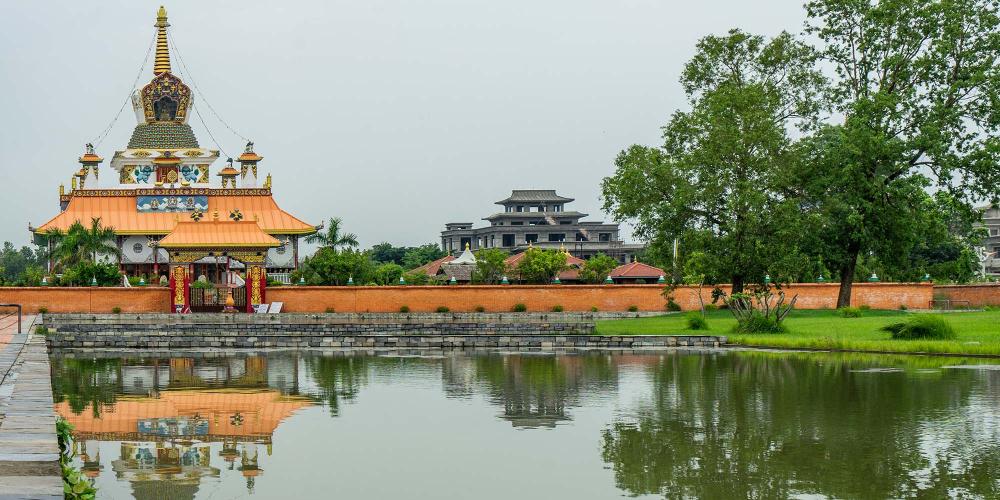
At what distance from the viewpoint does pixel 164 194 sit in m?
62.1

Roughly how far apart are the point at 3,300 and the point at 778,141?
26.7 m

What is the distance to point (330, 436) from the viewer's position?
1365 cm

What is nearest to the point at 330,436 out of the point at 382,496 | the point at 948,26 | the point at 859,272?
the point at 382,496

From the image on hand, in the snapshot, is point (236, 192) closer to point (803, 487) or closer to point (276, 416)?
point (276, 416)

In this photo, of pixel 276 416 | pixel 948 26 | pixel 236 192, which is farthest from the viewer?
pixel 236 192

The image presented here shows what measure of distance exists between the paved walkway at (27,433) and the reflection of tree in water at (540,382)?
540cm

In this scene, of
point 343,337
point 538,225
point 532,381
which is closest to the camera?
point 532,381

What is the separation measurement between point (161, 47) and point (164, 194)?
34.7ft

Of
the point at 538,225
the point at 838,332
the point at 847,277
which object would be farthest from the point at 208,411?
the point at 538,225

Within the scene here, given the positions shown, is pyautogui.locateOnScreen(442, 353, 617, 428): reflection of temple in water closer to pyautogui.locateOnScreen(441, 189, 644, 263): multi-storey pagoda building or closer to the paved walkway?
the paved walkway

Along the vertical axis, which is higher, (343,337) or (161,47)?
(161,47)

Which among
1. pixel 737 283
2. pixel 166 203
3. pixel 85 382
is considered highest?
pixel 166 203

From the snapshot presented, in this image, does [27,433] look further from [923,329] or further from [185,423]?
[923,329]

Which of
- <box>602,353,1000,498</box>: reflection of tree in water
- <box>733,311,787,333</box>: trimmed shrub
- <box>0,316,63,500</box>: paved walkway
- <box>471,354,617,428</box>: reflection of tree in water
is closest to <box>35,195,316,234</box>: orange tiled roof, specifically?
<box>733,311,787,333</box>: trimmed shrub
